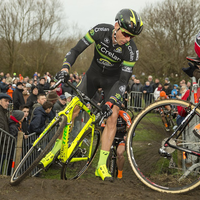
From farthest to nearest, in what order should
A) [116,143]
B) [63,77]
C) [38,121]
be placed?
[38,121] < [116,143] < [63,77]

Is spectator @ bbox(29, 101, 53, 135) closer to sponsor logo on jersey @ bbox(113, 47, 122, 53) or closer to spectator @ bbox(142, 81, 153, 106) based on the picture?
sponsor logo on jersey @ bbox(113, 47, 122, 53)

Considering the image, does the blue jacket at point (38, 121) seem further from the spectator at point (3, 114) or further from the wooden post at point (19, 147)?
the wooden post at point (19, 147)

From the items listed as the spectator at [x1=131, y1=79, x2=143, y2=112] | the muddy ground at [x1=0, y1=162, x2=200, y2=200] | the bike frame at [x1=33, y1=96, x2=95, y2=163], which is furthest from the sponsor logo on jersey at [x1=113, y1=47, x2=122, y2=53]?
the spectator at [x1=131, y1=79, x2=143, y2=112]

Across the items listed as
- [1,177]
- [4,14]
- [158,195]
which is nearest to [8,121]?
[1,177]

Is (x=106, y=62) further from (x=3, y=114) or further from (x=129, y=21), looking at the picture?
(x=3, y=114)

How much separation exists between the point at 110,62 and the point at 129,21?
0.93 meters

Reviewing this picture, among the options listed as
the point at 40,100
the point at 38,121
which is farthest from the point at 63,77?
the point at 40,100

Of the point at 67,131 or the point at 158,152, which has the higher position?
the point at 67,131

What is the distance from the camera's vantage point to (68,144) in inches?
186

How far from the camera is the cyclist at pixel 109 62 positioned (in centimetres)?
436

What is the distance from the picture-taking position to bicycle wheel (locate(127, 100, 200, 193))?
366 centimetres

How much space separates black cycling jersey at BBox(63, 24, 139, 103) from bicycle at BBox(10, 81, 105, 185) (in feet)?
1.53

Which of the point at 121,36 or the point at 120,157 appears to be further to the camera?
the point at 120,157

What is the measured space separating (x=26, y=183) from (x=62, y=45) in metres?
37.0
